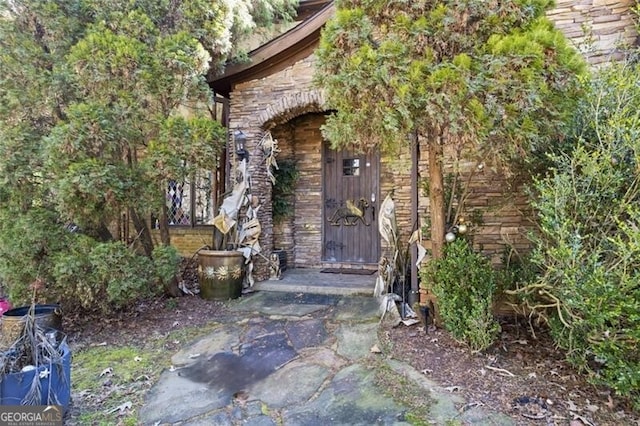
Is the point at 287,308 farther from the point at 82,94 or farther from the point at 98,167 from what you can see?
the point at 82,94

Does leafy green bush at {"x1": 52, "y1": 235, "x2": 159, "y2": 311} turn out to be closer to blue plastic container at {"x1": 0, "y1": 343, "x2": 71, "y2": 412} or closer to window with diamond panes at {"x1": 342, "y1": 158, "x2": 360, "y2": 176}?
blue plastic container at {"x1": 0, "y1": 343, "x2": 71, "y2": 412}

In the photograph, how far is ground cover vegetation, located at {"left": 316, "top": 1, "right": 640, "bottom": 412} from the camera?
94.1 inches

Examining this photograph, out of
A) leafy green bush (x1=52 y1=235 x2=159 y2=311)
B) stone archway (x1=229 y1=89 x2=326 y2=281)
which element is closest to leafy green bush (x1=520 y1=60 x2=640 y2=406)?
stone archway (x1=229 y1=89 x2=326 y2=281)

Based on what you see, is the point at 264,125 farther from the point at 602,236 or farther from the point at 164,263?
the point at 602,236

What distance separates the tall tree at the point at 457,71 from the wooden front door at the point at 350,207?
3399 millimetres

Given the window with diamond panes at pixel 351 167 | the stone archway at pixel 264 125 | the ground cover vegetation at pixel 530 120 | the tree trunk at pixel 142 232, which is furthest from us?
the window with diamond panes at pixel 351 167

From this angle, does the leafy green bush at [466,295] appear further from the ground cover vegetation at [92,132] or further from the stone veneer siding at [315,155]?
the ground cover vegetation at [92,132]

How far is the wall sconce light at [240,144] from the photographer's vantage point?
5.63m

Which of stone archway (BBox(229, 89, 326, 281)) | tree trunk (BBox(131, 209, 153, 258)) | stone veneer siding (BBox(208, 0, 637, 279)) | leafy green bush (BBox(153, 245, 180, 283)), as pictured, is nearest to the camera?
stone veneer siding (BBox(208, 0, 637, 279))

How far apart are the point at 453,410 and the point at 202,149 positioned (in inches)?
145

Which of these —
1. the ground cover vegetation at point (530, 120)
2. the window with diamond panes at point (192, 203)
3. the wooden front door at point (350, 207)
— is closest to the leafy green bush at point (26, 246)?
the window with diamond panes at point (192, 203)

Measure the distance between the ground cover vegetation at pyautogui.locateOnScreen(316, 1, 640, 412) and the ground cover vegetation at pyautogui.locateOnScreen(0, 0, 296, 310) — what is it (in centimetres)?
227

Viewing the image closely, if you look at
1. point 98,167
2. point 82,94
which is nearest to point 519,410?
point 98,167

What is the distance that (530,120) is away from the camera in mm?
2709
